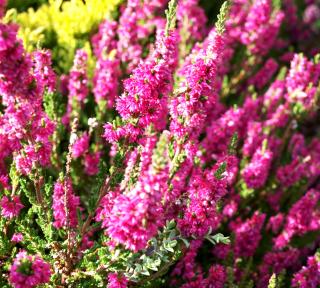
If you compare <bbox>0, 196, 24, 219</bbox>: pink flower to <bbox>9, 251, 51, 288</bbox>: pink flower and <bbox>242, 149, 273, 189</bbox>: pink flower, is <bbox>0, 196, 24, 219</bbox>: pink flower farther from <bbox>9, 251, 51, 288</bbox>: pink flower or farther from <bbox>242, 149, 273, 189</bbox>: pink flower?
<bbox>242, 149, 273, 189</bbox>: pink flower

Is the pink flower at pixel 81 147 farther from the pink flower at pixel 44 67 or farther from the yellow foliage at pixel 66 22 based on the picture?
the yellow foliage at pixel 66 22

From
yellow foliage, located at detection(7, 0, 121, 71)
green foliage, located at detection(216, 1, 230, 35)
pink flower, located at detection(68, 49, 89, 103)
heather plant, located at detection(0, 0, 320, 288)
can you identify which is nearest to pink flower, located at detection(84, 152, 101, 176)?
heather plant, located at detection(0, 0, 320, 288)

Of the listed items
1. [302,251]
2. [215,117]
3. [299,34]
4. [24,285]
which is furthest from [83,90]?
[299,34]

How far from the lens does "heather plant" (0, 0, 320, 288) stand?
2.20 meters

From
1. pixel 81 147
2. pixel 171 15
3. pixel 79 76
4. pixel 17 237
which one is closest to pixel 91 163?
pixel 81 147

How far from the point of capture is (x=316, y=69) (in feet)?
13.0

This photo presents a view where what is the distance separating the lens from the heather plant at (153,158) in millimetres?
2201

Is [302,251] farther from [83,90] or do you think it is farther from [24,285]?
[24,285]

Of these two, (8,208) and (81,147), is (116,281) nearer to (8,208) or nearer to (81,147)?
(8,208)

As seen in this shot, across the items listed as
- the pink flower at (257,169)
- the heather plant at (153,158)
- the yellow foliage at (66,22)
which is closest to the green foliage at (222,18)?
the heather plant at (153,158)

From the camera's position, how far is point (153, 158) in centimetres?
175

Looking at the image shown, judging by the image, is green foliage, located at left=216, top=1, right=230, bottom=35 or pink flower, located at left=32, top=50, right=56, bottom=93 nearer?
green foliage, located at left=216, top=1, right=230, bottom=35

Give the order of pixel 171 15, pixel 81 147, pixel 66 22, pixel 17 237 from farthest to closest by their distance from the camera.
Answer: pixel 66 22 → pixel 81 147 → pixel 17 237 → pixel 171 15

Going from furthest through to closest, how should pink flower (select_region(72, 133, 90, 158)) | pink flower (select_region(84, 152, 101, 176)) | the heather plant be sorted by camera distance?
pink flower (select_region(84, 152, 101, 176)), pink flower (select_region(72, 133, 90, 158)), the heather plant
